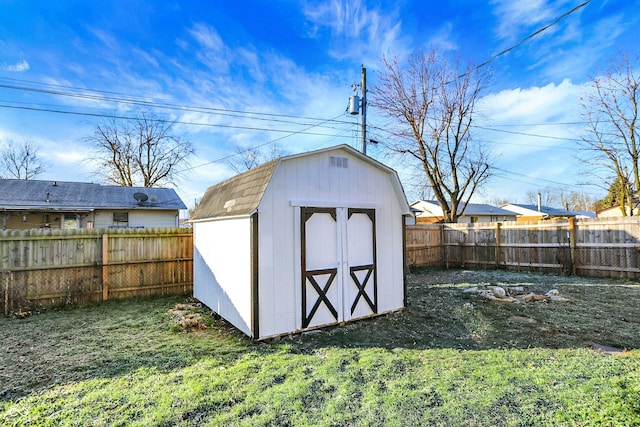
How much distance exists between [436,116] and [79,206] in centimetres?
1702

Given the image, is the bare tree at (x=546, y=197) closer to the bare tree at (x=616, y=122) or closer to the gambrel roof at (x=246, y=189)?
the bare tree at (x=616, y=122)

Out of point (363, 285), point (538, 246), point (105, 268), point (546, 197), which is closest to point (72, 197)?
point (105, 268)

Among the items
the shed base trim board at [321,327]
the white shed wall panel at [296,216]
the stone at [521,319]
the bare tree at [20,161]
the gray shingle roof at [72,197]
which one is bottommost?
the stone at [521,319]

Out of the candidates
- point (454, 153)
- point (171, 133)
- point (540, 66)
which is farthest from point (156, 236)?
point (171, 133)

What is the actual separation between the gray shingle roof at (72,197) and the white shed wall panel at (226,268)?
33.6 feet

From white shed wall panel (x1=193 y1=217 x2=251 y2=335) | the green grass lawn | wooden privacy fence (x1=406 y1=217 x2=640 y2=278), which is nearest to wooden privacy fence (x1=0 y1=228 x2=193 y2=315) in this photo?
the green grass lawn

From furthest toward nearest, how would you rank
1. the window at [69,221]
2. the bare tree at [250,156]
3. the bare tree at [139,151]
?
the bare tree at [250,156], the bare tree at [139,151], the window at [69,221]

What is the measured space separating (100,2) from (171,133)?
17764 millimetres

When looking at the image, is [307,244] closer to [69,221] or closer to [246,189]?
[246,189]

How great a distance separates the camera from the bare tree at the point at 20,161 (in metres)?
21.6

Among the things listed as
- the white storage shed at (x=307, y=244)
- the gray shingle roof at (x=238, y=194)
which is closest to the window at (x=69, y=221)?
the gray shingle roof at (x=238, y=194)

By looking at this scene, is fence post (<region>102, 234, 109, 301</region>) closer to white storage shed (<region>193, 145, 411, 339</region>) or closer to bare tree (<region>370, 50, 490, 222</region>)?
white storage shed (<region>193, 145, 411, 339</region>)

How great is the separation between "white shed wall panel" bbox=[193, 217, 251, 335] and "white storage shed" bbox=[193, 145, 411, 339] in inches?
0.6

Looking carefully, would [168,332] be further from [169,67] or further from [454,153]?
[454,153]
